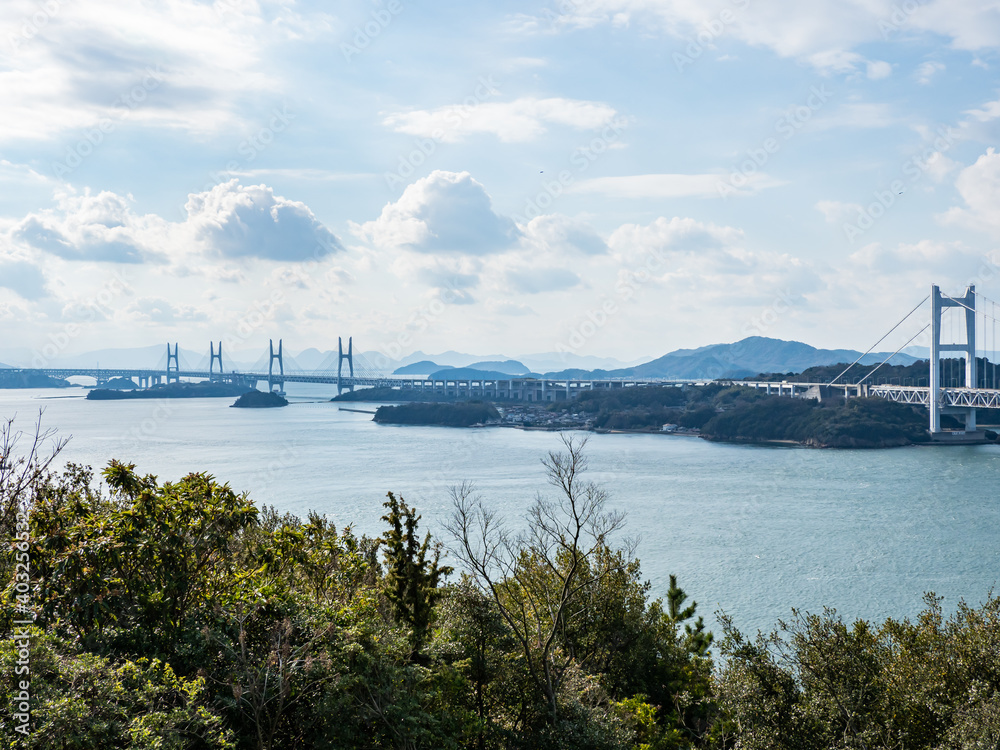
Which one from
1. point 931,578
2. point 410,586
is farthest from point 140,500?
point 931,578

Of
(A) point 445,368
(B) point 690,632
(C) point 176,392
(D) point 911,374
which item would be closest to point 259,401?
(C) point 176,392

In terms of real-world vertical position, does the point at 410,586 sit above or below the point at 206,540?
below

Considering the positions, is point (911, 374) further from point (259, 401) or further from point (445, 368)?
point (445, 368)

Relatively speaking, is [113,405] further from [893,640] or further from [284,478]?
[893,640]

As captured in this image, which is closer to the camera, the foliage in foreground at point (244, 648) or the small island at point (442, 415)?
the foliage in foreground at point (244, 648)

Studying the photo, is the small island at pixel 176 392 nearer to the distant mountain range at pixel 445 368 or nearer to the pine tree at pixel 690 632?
the distant mountain range at pixel 445 368

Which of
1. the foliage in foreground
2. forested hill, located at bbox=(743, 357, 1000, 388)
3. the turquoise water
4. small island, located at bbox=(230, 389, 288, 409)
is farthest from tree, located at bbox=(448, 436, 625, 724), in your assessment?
small island, located at bbox=(230, 389, 288, 409)

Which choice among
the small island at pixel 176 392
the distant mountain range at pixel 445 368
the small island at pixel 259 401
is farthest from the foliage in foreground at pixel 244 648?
the distant mountain range at pixel 445 368
